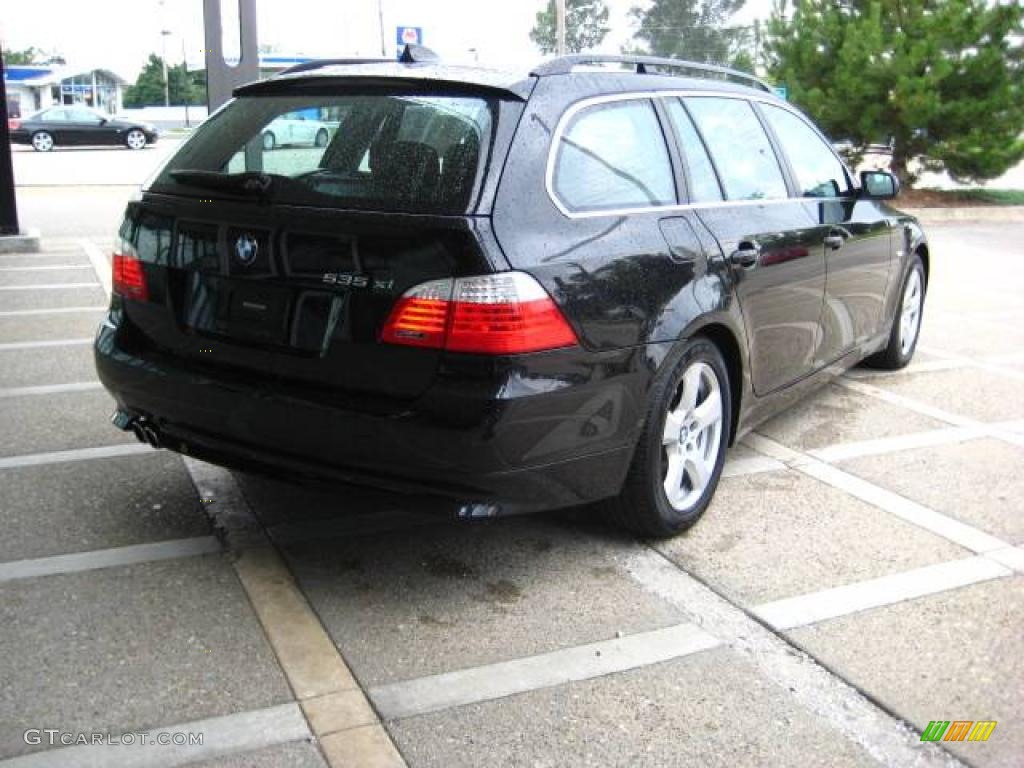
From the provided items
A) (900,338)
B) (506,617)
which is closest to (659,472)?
(506,617)

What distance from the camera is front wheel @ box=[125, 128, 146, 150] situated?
113ft

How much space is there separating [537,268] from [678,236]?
825 millimetres

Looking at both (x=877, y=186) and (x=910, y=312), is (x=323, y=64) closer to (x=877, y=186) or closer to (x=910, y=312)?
(x=877, y=186)

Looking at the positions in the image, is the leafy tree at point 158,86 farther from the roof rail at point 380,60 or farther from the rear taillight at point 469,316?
the rear taillight at point 469,316

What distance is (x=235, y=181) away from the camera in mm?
3391

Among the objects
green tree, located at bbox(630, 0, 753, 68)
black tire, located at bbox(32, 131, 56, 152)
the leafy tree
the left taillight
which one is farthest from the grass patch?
the leafy tree

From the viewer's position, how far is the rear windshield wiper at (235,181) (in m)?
3.33

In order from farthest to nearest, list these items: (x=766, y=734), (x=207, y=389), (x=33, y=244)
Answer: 1. (x=33, y=244)
2. (x=207, y=389)
3. (x=766, y=734)

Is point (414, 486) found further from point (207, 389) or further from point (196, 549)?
point (196, 549)

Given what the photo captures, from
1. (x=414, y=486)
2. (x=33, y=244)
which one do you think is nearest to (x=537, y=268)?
(x=414, y=486)

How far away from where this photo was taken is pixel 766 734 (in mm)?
2709

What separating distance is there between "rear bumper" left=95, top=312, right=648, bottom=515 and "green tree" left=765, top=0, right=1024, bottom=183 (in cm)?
1544

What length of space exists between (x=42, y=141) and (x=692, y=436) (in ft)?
111

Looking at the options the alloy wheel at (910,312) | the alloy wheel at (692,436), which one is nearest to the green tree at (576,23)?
the alloy wheel at (910,312)
